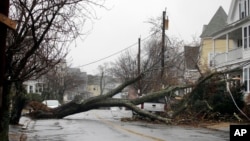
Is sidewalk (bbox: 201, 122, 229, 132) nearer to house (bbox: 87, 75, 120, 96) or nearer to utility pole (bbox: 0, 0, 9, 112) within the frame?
utility pole (bbox: 0, 0, 9, 112)

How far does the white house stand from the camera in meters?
35.2

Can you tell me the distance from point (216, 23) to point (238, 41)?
78.7 ft

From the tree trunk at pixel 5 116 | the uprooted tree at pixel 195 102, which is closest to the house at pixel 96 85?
the uprooted tree at pixel 195 102

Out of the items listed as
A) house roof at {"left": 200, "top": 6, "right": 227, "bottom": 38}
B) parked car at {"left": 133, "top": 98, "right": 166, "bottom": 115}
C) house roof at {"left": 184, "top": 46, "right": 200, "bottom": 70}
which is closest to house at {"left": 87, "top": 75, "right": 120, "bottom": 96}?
house roof at {"left": 200, "top": 6, "right": 227, "bottom": 38}

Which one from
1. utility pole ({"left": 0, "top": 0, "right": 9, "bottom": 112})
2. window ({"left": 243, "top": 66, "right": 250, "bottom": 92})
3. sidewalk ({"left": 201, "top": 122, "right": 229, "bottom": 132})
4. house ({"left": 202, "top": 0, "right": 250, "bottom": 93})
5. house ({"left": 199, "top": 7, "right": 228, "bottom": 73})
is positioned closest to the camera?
utility pole ({"left": 0, "top": 0, "right": 9, "bottom": 112})

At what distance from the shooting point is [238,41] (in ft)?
145

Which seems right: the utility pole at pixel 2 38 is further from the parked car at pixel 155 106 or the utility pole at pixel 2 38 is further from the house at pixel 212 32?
the house at pixel 212 32

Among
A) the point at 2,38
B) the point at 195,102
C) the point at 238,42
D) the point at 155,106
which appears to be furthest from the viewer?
the point at 238,42

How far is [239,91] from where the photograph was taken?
3138 centimetres

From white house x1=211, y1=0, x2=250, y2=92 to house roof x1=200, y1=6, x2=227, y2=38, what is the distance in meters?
21.9

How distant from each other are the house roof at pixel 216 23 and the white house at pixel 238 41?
21.9 metres

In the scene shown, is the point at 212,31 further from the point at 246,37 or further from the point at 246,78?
the point at 246,78

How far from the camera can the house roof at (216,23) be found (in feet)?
217

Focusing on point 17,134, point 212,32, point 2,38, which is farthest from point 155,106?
point 212,32
